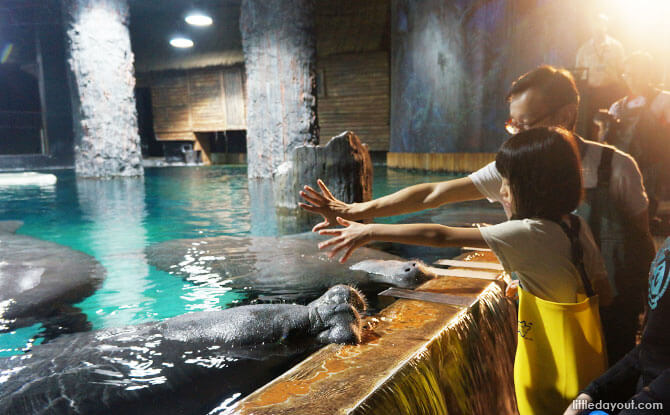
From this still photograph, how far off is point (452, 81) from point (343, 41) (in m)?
5.13

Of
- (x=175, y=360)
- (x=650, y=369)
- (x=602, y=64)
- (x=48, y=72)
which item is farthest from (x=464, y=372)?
(x=48, y=72)

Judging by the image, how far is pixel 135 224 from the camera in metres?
6.54

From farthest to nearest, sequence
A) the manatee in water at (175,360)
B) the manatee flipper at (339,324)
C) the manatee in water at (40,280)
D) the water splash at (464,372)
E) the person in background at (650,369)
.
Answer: the manatee in water at (40,280) < the manatee flipper at (339,324) < the manatee in water at (175,360) < the water splash at (464,372) < the person in background at (650,369)

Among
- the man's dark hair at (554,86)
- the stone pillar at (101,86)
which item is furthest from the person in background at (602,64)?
the stone pillar at (101,86)

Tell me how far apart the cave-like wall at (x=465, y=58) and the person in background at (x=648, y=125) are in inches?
251

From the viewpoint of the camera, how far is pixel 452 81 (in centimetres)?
1208

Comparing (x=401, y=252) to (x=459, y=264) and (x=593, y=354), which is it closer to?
(x=459, y=264)

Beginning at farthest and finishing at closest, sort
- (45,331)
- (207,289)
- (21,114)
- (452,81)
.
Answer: (21,114)
(452,81)
(207,289)
(45,331)

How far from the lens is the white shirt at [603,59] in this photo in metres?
7.46

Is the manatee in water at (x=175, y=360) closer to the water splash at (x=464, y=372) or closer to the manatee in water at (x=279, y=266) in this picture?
the water splash at (x=464, y=372)

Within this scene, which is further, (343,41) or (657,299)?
(343,41)

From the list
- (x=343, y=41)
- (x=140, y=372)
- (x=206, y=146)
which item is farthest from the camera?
(x=206, y=146)

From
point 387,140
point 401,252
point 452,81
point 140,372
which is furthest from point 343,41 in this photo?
point 140,372

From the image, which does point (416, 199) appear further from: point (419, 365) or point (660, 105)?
point (660, 105)
